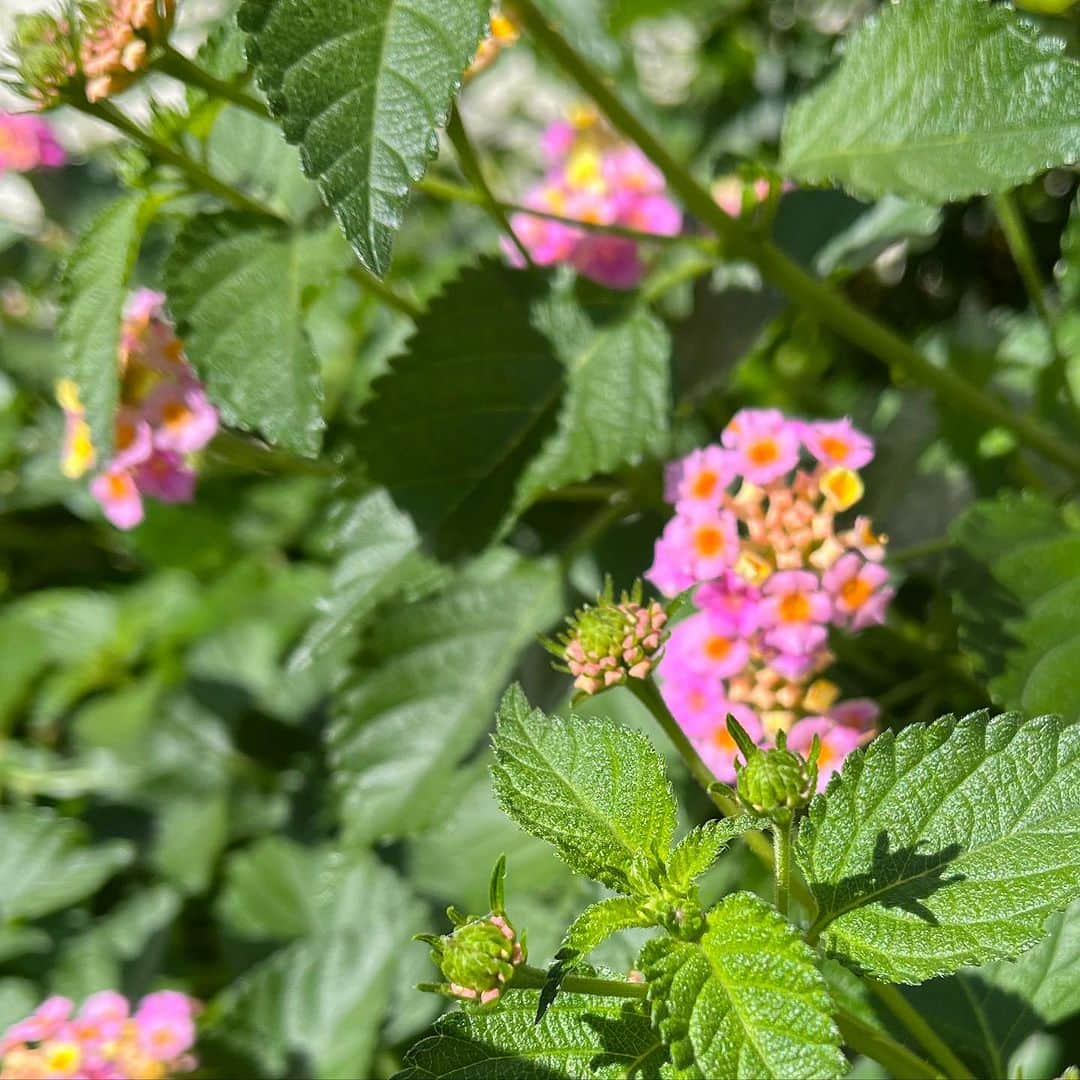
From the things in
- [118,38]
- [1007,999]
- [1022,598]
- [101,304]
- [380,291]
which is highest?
[118,38]

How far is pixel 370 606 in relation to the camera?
1.05 meters

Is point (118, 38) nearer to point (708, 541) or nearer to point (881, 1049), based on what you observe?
point (708, 541)

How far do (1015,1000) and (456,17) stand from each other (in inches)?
28.8

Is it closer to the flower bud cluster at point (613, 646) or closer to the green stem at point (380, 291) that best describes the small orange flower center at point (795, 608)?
the flower bud cluster at point (613, 646)

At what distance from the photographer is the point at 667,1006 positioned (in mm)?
577

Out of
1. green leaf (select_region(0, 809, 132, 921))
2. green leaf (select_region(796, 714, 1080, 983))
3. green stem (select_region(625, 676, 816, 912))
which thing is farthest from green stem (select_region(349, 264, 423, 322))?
green leaf (select_region(0, 809, 132, 921))

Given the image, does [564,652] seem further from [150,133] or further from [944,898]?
[150,133]

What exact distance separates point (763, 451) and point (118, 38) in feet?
1.79

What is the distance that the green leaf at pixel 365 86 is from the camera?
0.72 meters

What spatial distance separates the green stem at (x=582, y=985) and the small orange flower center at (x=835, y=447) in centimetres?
49

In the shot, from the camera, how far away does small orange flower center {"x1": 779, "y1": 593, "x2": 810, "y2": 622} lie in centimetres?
90

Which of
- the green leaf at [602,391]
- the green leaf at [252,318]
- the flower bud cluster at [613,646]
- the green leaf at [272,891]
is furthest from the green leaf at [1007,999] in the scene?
the green leaf at [272,891]

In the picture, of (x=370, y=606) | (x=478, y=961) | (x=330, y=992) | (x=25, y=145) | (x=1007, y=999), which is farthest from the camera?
(x=25, y=145)

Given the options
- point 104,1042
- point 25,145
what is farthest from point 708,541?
point 25,145
